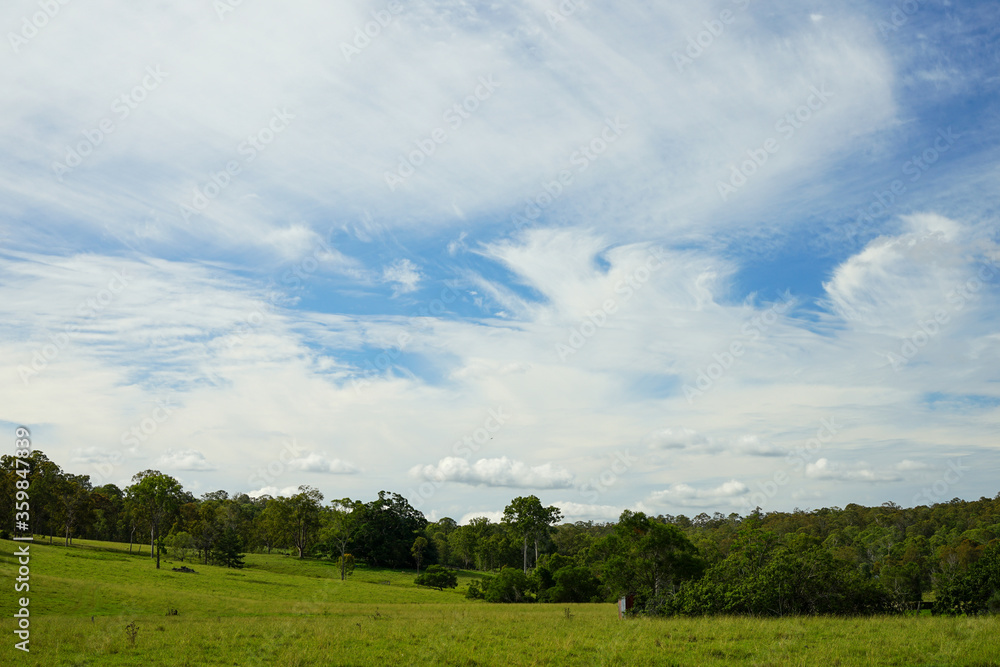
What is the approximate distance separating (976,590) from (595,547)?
3476 cm

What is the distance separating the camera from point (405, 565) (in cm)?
10194

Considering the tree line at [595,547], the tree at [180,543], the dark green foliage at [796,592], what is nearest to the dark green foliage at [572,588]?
the tree line at [595,547]

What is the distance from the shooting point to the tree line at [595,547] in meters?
30.3

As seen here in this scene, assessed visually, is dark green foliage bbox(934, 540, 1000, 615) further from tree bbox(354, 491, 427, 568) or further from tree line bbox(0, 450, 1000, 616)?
tree bbox(354, 491, 427, 568)

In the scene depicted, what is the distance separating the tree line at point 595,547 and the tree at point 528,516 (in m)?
0.20

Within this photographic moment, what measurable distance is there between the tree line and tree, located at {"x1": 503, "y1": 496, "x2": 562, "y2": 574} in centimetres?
20

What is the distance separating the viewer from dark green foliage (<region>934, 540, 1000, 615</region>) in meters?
27.0

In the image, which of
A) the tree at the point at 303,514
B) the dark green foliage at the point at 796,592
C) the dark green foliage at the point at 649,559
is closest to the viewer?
the dark green foliage at the point at 796,592

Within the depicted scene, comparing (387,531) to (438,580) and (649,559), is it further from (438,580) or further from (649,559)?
(649,559)

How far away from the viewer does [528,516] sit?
87.9 m

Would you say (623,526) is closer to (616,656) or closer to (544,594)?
(544,594)

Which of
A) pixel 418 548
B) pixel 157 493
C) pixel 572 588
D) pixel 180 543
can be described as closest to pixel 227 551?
pixel 180 543

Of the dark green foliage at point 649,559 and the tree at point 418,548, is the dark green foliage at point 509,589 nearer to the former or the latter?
the dark green foliage at point 649,559

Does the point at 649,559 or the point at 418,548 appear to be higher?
the point at 649,559
